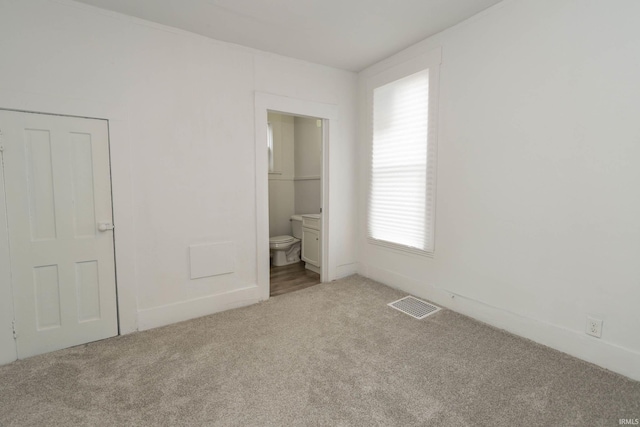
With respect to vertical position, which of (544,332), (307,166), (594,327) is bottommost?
(544,332)

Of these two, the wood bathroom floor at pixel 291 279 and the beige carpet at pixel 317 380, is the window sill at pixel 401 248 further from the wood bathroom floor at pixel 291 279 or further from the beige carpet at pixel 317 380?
the wood bathroom floor at pixel 291 279

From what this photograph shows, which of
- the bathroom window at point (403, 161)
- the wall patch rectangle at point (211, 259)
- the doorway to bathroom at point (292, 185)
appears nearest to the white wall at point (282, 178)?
the doorway to bathroom at point (292, 185)

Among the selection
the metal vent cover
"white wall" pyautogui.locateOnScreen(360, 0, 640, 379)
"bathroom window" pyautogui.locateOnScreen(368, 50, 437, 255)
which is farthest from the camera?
"bathroom window" pyautogui.locateOnScreen(368, 50, 437, 255)

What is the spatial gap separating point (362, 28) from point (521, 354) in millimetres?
2934

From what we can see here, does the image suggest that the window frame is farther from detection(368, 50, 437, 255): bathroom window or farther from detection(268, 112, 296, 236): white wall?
detection(268, 112, 296, 236): white wall

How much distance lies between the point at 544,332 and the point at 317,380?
1.75 metres

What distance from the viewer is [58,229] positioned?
2203mm

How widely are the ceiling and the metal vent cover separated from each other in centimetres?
264

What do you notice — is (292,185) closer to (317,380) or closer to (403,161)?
(403,161)

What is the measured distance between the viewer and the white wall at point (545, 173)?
1.83 metres

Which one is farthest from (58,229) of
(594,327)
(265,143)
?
(594,327)

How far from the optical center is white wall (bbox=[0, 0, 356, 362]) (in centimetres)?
212

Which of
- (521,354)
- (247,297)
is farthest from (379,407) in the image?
(247,297)

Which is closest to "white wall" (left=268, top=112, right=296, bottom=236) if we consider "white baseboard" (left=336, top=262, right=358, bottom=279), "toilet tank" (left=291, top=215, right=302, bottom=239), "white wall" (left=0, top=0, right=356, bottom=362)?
"toilet tank" (left=291, top=215, right=302, bottom=239)
